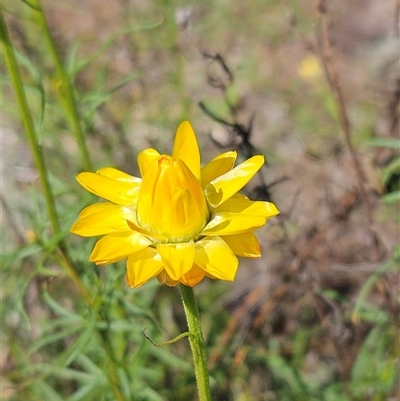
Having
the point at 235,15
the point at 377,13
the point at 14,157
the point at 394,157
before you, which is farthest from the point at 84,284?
the point at 377,13

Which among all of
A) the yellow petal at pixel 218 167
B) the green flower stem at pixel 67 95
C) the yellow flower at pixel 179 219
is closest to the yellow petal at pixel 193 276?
the yellow flower at pixel 179 219

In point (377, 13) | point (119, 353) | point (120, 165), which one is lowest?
point (119, 353)

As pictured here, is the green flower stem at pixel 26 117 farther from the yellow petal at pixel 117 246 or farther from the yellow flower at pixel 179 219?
the yellow petal at pixel 117 246

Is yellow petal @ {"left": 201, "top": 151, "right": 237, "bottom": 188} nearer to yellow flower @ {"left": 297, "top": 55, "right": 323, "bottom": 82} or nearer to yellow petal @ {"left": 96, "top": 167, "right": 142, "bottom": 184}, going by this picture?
yellow petal @ {"left": 96, "top": 167, "right": 142, "bottom": 184}

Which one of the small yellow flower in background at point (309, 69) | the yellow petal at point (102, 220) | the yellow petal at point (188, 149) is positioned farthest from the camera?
the small yellow flower in background at point (309, 69)

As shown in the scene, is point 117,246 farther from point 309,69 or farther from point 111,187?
point 309,69

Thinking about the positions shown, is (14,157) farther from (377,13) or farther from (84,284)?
(377,13)
